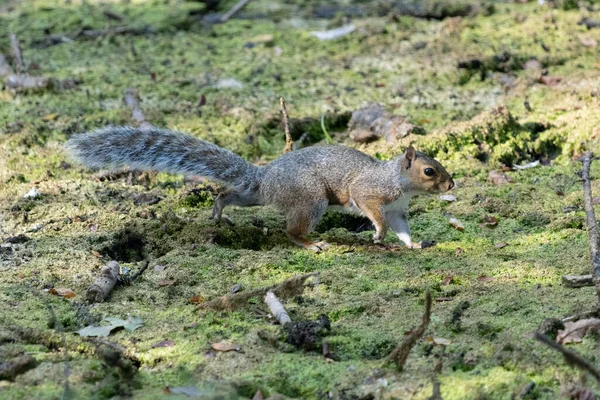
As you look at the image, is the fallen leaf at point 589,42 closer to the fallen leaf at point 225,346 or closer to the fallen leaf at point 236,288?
the fallen leaf at point 236,288

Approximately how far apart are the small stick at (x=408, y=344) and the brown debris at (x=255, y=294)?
0.92m

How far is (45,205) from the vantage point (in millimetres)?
5508

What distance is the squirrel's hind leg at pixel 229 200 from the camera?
5.41 m

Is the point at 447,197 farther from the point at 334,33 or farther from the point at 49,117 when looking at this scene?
the point at 334,33

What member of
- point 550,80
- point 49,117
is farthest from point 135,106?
point 550,80

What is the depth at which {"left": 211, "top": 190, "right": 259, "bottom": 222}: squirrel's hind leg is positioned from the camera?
213 inches

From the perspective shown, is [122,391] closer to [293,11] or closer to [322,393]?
[322,393]

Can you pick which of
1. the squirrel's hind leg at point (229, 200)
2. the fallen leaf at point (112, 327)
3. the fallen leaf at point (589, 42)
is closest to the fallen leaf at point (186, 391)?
the fallen leaf at point (112, 327)

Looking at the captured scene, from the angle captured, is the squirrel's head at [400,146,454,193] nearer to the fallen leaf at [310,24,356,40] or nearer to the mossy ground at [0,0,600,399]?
the mossy ground at [0,0,600,399]

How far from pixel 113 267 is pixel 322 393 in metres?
1.66

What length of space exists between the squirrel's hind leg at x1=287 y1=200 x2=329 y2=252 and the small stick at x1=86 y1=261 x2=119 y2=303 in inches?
44.8

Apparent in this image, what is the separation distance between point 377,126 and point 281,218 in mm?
1492

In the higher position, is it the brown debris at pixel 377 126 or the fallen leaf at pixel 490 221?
the brown debris at pixel 377 126

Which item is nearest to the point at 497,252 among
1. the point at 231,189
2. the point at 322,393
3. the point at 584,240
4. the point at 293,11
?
the point at 584,240
